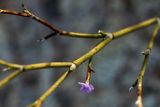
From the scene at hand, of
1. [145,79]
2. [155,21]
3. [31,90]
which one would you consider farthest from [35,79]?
[155,21]

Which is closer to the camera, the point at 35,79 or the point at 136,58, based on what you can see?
the point at 136,58

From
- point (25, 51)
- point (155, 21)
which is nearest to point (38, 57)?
point (25, 51)

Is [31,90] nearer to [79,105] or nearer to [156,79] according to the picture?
[79,105]

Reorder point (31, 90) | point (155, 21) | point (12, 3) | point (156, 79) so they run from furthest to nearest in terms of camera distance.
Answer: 1. point (12, 3)
2. point (31, 90)
3. point (156, 79)
4. point (155, 21)

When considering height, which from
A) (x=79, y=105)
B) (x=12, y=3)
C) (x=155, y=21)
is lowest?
(x=155, y=21)

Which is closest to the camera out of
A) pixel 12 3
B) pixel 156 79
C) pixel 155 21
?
pixel 155 21

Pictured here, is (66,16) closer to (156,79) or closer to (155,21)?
(156,79)

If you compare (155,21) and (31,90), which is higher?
(31,90)
